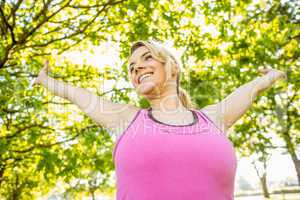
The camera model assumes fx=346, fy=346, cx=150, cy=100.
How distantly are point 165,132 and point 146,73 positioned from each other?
20.9 inches

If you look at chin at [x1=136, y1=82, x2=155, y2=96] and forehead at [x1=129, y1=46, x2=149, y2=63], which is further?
forehead at [x1=129, y1=46, x2=149, y2=63]

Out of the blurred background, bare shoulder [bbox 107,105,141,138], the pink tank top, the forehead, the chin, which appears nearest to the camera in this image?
the pink tank top

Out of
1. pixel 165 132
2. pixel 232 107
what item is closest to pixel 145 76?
pixel 165 132

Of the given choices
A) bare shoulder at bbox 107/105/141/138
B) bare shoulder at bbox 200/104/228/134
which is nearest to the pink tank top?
bare shoulder at bbox 107/105/141/138

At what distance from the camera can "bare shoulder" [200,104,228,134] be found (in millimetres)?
2350

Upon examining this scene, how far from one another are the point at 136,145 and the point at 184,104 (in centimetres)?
70

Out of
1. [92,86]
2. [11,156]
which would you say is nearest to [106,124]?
[92,86]

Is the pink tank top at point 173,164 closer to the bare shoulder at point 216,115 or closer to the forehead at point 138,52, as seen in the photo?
the bare shoulder at point 216,115

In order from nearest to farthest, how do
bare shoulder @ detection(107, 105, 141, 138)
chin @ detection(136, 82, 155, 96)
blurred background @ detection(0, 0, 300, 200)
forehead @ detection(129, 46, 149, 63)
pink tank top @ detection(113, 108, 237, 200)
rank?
pink tank top @ detection(113, 108, 237, 200), bare shoulder @ detection(107, 105, 141, 138), chin @ detection(136, 82, 155, 96), forehead @ detection(129, 46, 149, 63), blurred background @ detection(0, 0, 300, 200)

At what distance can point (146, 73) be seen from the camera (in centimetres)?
240

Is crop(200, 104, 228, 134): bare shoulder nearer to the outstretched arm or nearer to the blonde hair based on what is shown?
the outstretched arm

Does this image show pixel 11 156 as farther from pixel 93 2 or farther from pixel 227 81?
pixel 227 81

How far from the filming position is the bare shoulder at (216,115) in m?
2.35

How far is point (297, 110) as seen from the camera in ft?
38.2
